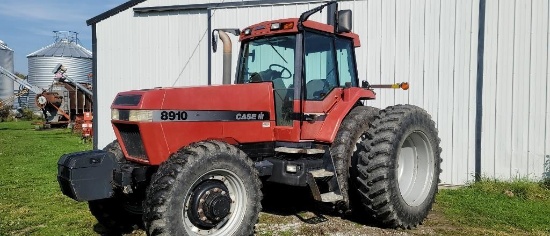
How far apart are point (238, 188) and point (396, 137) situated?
1.91 meters

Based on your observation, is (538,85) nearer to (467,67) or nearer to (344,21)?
(467,67)

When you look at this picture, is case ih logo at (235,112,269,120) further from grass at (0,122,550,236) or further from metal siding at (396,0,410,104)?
metal siding at (396,0,410,104)

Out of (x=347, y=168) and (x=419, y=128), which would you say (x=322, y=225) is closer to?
(x=347, y=168)

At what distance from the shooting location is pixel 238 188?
4438mm

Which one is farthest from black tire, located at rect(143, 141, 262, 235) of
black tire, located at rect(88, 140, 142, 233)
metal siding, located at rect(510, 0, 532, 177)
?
metal siding, located at rect(510, 0, 532, 177)

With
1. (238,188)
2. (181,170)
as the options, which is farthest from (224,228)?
(181,170)

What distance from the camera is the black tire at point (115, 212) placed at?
4910mm

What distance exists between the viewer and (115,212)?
500 cm

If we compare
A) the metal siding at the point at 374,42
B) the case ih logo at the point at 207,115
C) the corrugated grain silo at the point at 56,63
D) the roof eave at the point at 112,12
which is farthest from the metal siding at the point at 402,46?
the corrugated grain silo at the point at 56,63

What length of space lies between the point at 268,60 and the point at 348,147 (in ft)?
4.64

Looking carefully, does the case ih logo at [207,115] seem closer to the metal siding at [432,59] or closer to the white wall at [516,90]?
the metal siding at [432,59]

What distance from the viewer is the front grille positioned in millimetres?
4566

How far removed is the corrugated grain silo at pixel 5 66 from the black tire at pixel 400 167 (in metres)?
40.6

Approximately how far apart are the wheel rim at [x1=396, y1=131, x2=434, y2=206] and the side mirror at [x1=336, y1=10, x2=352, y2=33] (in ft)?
5.42
